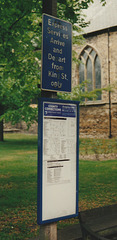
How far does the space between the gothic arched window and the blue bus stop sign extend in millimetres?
21430

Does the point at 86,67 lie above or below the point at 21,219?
above

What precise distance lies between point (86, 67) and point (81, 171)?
16.8 meters

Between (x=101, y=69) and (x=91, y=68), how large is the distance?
3.89ft

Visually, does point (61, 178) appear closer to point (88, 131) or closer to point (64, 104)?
point (64, 104)

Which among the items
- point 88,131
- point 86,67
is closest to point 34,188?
point 88,131

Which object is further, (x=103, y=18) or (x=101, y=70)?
(x=103, y=18)

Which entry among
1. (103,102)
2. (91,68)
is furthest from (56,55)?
(91,68)

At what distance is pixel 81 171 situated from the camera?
9930 mm

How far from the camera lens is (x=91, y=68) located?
2522cm

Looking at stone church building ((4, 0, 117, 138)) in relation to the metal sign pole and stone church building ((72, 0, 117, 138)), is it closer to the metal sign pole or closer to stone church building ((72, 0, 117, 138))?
stone church building ((72, 0, 117, 138))

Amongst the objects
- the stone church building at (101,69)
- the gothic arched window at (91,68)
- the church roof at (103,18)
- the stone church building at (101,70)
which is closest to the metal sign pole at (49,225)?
the stone church building at (101,70)

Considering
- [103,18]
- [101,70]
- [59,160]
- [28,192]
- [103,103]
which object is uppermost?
[103,18]

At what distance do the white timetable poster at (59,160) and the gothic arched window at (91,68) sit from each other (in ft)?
70.9

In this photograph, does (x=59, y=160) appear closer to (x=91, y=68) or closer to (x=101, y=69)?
(x=101, y=69)
